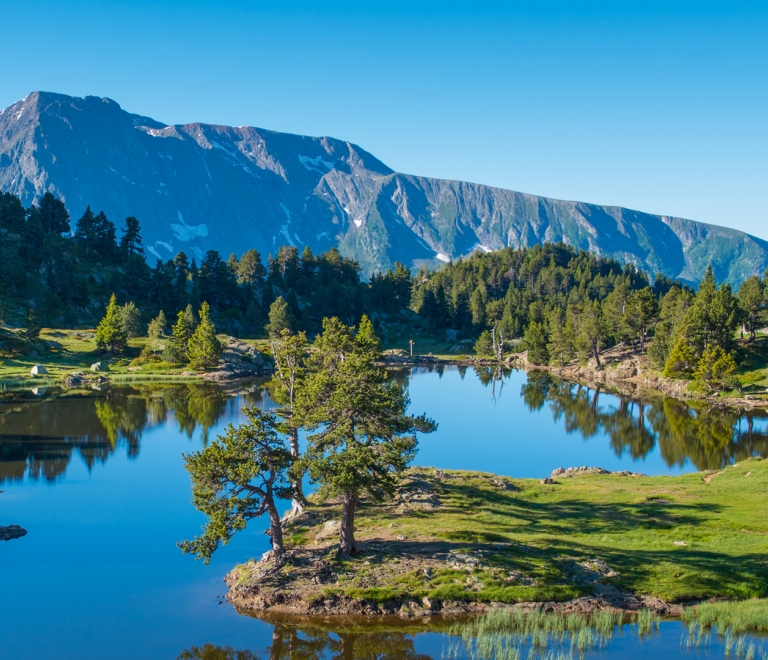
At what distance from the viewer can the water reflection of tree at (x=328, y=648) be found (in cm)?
2884

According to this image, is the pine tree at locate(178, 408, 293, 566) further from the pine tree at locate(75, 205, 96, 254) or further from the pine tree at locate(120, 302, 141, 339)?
the pine tree at locate(75, 205, 96, 254)

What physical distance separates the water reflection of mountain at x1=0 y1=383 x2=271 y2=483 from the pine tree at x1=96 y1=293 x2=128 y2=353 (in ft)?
78.7

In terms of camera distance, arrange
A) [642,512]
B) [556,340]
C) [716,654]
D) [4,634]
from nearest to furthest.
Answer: [716,654] → [4,634] → [642,512] → [556,340]

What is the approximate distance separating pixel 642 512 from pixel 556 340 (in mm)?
127742

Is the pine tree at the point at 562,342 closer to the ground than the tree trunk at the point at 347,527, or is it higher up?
higher up

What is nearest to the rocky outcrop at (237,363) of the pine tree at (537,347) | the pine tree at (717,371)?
the pine tree at (537,347)

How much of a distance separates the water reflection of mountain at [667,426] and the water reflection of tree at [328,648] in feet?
166

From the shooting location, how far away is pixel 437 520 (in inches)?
1704

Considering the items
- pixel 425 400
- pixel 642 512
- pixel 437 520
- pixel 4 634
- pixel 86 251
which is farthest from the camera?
pixel 86 251

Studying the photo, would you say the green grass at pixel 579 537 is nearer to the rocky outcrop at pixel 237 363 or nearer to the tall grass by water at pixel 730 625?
the tall grass by water at pixel 730 625

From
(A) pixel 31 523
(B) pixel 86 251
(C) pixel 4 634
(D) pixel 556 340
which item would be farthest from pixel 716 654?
(B) pixel 86 251

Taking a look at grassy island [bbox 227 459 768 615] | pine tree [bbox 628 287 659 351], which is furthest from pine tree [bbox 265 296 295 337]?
grassy island [bbox 227 459 768 615]

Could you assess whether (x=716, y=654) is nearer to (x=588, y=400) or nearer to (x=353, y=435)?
(x=353, y=435)

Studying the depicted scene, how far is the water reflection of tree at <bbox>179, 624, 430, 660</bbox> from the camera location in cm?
2884
